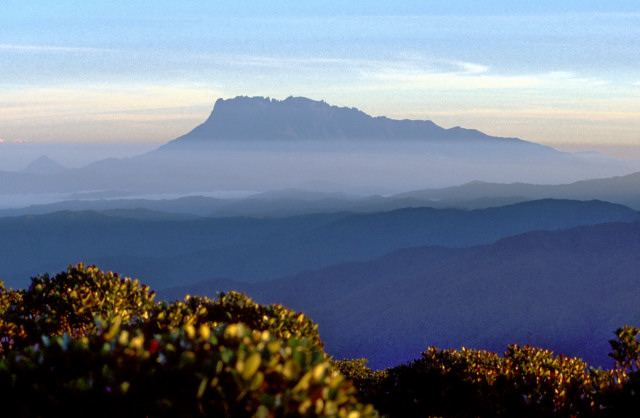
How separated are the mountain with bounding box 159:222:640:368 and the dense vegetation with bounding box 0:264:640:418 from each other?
242ft

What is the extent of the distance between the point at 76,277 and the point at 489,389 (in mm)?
11440

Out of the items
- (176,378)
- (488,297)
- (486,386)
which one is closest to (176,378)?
(176,378)

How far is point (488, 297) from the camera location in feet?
416

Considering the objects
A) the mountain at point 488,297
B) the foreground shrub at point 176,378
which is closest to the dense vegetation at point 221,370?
the foreground shrub at point 176,378

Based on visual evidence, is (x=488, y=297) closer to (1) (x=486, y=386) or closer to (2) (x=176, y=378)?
(1) (x=486, y=386)

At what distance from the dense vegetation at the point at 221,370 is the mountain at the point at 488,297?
2907 inches

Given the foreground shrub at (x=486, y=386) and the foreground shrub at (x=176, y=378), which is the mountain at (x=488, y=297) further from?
the foreground shrub at (x=176, y=378)

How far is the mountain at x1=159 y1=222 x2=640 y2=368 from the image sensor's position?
102438 mm

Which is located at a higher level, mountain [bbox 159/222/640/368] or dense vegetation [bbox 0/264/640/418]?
dense vegetation [bbox 0/264/640/418]

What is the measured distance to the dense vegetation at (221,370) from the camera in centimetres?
614

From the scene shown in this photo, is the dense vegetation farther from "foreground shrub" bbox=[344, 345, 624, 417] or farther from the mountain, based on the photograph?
the mountain

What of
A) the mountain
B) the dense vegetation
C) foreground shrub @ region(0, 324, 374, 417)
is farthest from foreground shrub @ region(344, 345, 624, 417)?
the mountain

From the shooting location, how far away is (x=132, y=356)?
262 inches

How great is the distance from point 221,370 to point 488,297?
127425mm
